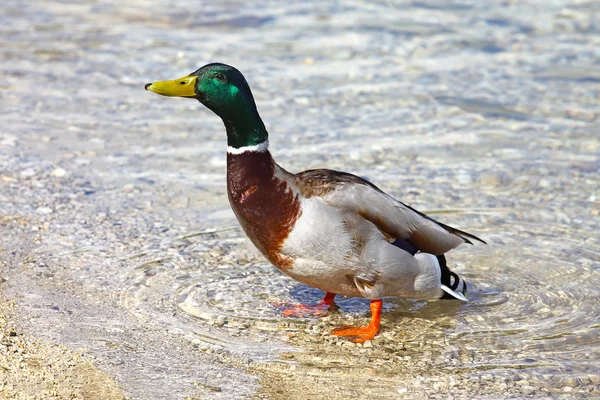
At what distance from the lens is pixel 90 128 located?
8.02m

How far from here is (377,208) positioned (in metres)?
4.66

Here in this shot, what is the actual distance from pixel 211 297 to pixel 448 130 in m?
3.71

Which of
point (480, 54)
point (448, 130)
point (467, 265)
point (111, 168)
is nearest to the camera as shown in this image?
point (467, 265)

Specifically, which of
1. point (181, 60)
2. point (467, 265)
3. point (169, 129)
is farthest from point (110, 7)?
point (467, 265)

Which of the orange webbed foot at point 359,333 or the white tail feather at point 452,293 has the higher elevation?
the white tail feather at point 452,293

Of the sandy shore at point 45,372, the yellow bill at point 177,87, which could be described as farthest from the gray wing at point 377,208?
the sandy shore at point 45,372

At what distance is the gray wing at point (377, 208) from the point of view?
458 centimetres

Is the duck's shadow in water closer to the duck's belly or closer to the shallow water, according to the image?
the shallow water

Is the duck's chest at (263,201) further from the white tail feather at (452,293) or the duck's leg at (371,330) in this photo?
the white tail feather at (452,293)

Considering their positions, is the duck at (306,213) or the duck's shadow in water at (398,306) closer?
the duck at (306,213)

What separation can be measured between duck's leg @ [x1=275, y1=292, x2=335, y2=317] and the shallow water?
0.09 metres

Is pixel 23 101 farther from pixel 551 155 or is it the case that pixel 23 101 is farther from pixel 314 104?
pixel 551 155

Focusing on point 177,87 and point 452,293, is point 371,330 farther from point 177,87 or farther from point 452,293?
point 177,87

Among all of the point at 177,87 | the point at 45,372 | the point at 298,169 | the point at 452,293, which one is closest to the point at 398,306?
the point at 452,293
